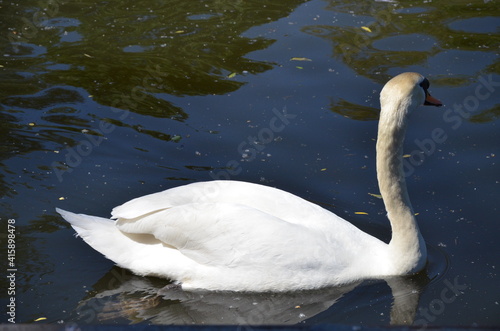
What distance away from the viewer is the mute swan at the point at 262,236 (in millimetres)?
5148

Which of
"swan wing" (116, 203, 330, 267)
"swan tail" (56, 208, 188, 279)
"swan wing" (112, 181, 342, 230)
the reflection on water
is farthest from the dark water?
"swan wing" (112, 181, 342, 230)

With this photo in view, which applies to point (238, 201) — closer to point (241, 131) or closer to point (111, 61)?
point (241, 131)

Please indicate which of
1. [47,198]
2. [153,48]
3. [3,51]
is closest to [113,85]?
[153,48]

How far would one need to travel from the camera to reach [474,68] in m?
9.20

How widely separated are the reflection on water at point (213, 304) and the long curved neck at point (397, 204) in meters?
0.16

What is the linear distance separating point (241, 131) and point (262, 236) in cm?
274

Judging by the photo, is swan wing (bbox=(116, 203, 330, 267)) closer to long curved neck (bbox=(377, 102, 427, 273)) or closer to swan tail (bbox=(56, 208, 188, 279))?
swan tail (bbox=(56, 208, 188, 279))

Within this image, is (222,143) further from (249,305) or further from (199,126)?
(249,305)

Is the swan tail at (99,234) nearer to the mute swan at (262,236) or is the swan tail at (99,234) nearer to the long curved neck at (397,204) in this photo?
the mute swan at (262,236)

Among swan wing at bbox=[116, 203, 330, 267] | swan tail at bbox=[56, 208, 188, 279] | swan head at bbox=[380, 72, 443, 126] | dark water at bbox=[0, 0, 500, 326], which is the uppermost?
swan head at bbox=[380, 72, 443, 126]

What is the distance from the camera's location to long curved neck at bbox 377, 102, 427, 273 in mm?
5273

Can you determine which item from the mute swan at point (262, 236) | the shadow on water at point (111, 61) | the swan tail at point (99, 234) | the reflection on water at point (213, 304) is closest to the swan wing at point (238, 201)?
the mute swan at point (262, 236)

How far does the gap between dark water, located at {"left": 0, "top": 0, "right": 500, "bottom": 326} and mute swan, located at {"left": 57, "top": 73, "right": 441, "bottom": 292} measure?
147 millimetres

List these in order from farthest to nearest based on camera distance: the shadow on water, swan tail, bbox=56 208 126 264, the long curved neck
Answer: the shadow on water, swan tail, bbox=56 208 126 264, the long curved neck
